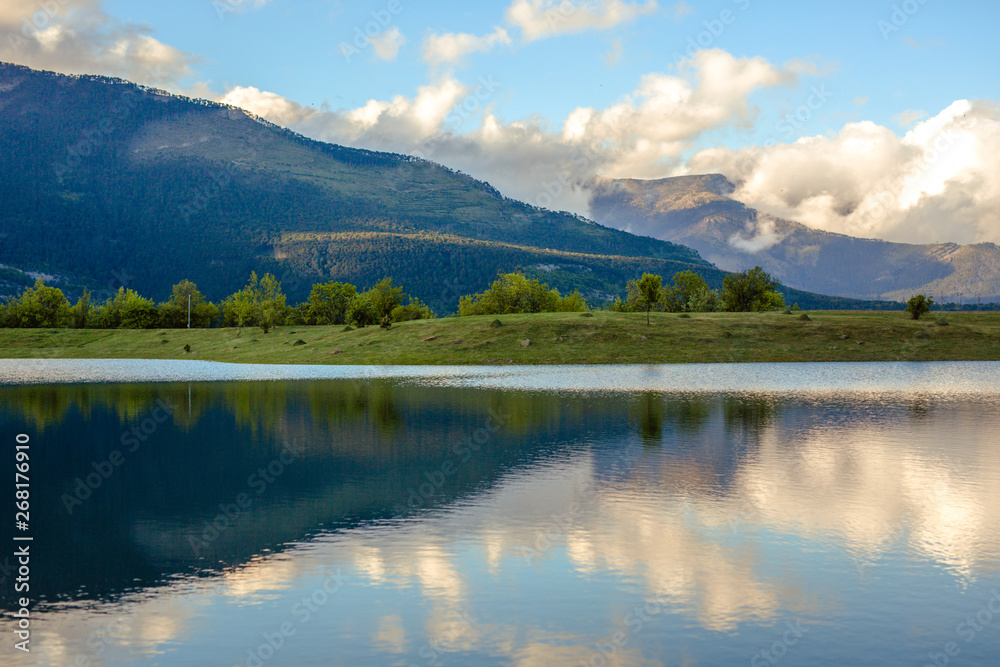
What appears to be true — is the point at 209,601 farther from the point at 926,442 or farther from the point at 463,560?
the point at 926,442

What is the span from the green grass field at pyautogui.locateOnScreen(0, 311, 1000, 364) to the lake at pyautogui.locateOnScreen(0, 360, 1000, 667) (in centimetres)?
5653

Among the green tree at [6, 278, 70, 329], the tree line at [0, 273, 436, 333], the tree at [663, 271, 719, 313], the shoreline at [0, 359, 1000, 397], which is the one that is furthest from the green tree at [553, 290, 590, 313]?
the green tree at [6, 278, 70, 329]

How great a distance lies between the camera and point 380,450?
33344 millimetres

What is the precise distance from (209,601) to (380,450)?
1802 centimetres

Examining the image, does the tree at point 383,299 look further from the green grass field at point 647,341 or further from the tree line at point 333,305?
the green grass field at point 647,341

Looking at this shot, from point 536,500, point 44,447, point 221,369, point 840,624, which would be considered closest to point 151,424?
point 44,447

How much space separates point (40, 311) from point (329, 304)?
68500mm

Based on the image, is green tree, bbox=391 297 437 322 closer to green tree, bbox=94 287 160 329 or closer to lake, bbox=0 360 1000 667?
green tree, bbox=94 287 160 329

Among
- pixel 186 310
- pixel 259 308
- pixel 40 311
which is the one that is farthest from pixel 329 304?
pixel 40 311

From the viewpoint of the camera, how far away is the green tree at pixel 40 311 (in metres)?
170

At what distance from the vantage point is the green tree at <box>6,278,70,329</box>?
170000mm

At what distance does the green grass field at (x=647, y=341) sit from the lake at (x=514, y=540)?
56527 mm

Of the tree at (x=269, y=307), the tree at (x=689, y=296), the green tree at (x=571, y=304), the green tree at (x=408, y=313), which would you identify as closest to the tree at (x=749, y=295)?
the tree at (x=689, y=296)

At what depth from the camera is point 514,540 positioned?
1922 cm
